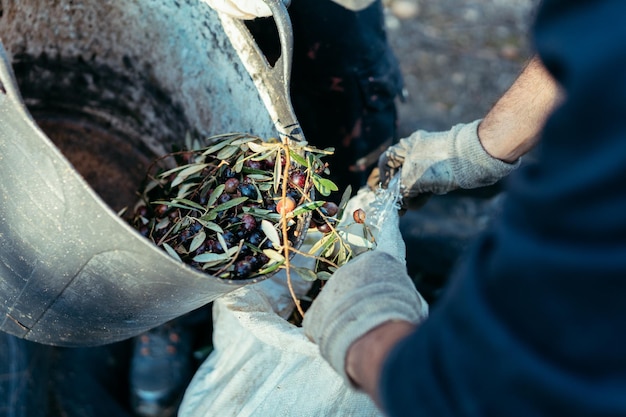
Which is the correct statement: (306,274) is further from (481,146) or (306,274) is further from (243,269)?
(481,146)

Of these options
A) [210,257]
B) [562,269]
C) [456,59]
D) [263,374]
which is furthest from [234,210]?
[456,59]

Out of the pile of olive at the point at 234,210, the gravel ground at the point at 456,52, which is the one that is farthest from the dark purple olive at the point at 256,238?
the gravel ground at the point at 456,52

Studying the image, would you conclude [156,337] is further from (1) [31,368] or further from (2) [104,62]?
(2) [104,62]

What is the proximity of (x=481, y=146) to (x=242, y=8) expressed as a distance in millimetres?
641

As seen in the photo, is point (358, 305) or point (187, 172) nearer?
point (358, 305)

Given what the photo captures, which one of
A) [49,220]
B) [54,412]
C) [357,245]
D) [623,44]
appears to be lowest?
[54,412]

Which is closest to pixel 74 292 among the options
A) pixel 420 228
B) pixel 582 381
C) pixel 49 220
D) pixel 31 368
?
pixel 49 220

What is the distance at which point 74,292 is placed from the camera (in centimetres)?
114

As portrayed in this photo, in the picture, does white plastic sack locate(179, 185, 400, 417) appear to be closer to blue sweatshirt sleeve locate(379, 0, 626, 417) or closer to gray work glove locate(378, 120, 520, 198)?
gray work glove locate(378, 120, 520, 198)

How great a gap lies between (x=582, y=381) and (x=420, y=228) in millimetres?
1552

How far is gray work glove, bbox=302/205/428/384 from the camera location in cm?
95

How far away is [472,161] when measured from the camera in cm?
147

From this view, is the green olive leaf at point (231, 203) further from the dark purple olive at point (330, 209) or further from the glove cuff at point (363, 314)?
the glove cuff at point (363, 314)

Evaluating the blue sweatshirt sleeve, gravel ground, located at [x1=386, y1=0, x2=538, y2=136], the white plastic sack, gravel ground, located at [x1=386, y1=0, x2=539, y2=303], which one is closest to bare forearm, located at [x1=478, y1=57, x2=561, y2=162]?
the white plastic sack
